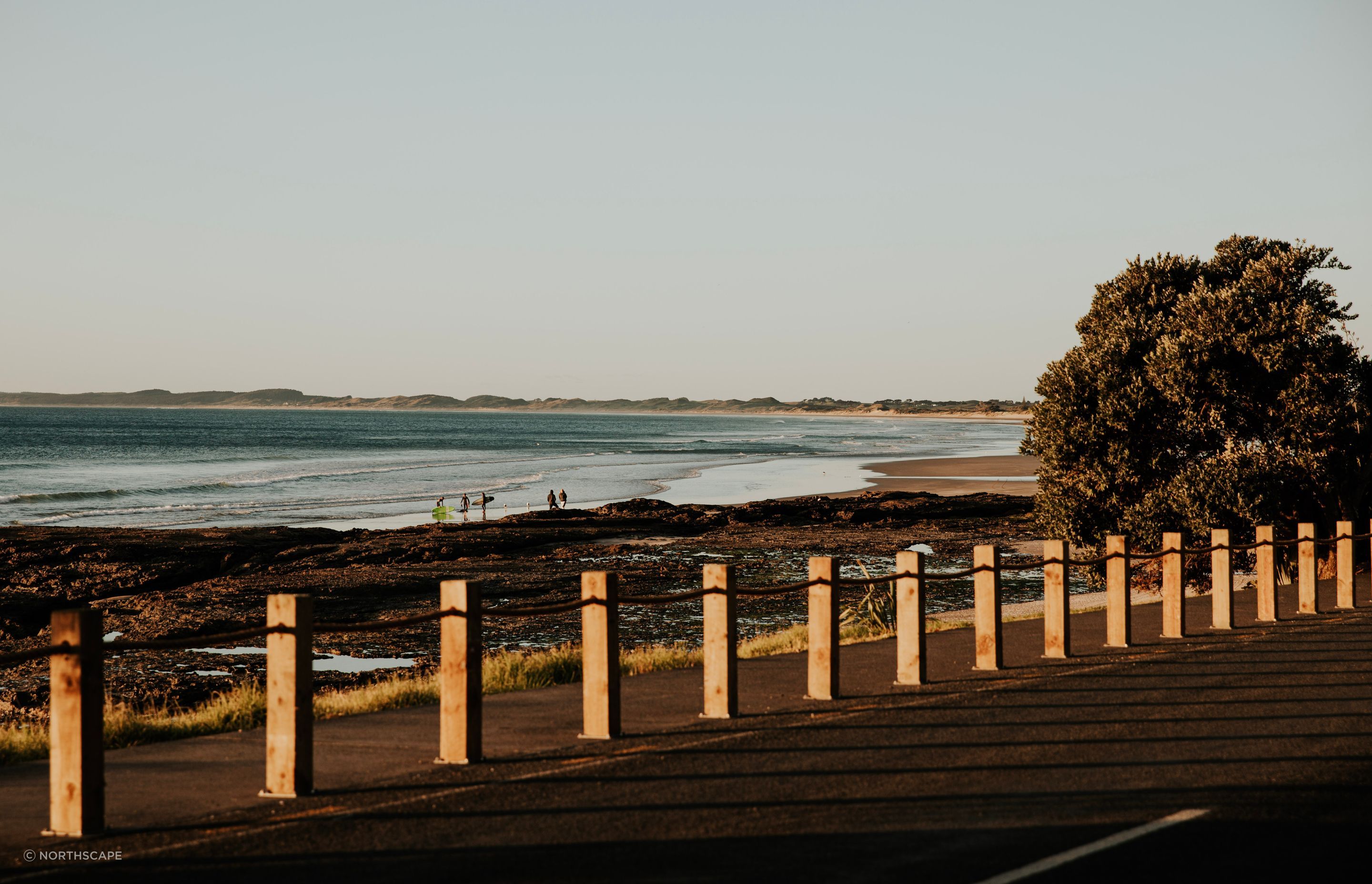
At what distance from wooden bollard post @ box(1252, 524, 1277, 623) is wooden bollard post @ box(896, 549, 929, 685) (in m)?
6.62

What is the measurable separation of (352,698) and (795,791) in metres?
5.48

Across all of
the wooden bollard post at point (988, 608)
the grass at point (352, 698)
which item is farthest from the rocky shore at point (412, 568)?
the wooden bollard post at point (988, 608)

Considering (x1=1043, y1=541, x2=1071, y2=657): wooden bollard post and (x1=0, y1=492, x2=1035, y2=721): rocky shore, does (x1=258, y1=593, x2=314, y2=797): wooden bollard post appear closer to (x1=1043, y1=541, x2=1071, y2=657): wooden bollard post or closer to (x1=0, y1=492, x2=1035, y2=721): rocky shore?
(x1=0, y1=492, x2=1035, y2=721): rocky shore

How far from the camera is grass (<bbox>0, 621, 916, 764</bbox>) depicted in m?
9.66

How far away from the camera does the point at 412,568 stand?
28812 millimetres

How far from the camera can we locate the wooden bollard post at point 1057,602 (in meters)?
12.5

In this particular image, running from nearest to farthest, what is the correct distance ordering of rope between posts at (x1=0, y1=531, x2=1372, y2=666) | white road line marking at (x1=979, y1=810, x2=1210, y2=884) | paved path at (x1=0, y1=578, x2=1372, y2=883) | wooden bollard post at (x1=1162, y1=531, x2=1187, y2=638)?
white road line marking at (x1=979, y1=810, x2=1210, y2=884), paved path at (x1=0, y1=578, x2=1372, y2=883), rope between posts at (x1=0, y1=531, x2=1372, y2=666), wooden bollard post at (x1=1162, y1=531, x2=1187, y2=638)

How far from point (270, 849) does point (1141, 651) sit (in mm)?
9773

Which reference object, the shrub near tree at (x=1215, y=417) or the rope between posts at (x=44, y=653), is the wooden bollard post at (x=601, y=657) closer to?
the rope between posts at (x=44, y=653)

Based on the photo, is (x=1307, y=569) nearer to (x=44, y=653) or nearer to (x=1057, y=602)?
(x=1057, y=602)

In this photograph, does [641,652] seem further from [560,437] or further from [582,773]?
[560,437]

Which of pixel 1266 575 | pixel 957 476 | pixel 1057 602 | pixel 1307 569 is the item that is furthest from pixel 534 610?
pixel 957 476

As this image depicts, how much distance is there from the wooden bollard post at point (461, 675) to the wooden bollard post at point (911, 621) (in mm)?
4364

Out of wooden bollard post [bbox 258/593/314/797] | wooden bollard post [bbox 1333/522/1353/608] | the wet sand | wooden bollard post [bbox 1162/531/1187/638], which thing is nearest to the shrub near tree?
wooden bollard post [bbox 1333/522/1353/608]
